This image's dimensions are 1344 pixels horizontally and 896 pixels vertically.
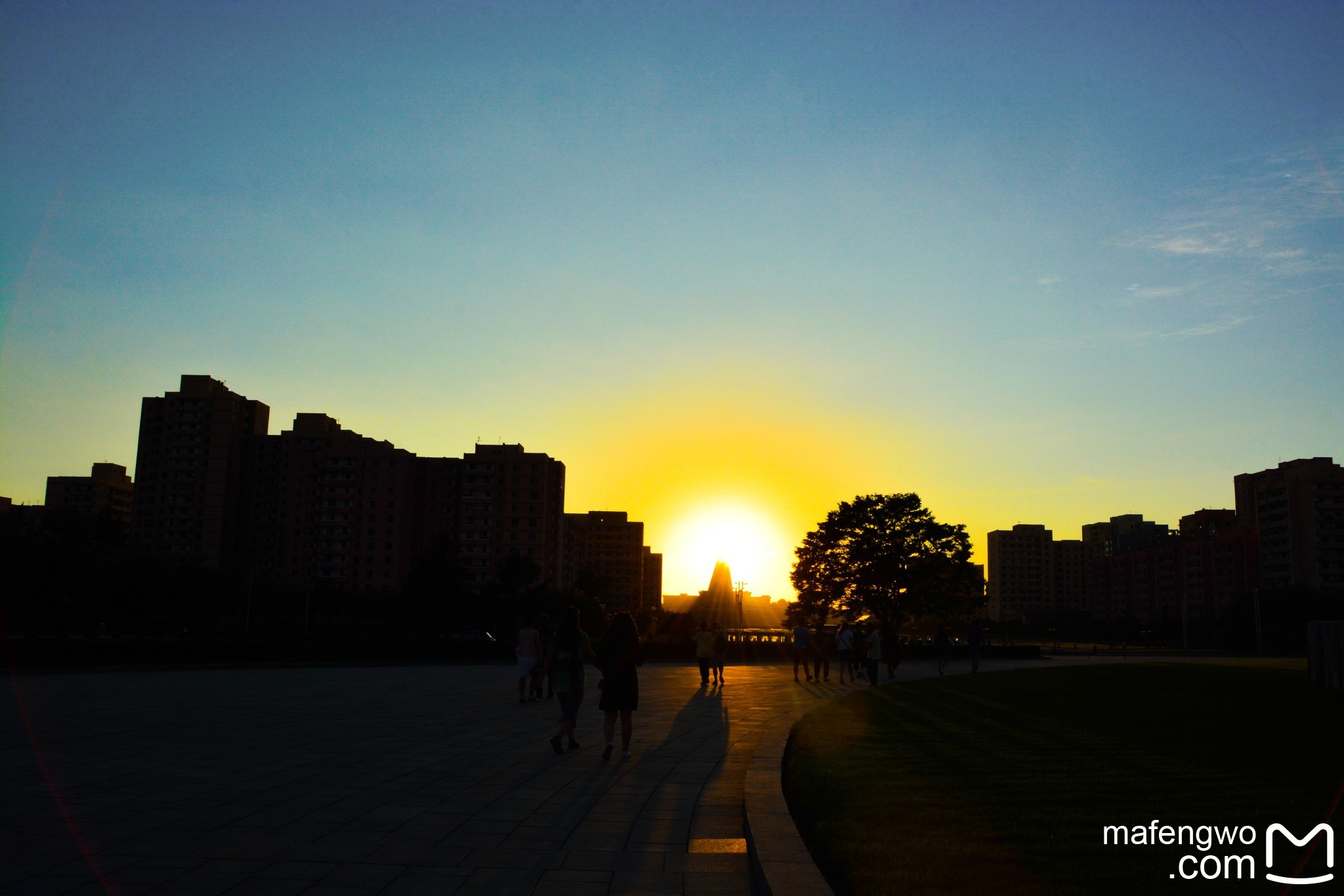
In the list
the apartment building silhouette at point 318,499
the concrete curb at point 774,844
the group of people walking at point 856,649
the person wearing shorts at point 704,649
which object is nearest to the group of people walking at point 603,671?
the concrete curb at point 774,844

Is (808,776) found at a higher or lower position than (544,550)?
lower

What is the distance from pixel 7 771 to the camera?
34.2 feet

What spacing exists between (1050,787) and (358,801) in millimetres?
6293

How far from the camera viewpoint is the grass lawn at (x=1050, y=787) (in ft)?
19.1

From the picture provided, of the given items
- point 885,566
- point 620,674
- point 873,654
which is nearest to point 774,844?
point 620,674

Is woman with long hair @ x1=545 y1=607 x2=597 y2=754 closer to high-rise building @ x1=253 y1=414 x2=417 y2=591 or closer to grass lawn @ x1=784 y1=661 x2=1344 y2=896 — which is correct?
grass lawn @ x1=784 y1=661 x2=1344 y2=896

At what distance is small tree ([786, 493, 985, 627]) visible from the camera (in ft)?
217

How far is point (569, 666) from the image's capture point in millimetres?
13055

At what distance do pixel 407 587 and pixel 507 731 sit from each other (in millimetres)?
68545

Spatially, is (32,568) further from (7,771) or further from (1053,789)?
(1053,789)

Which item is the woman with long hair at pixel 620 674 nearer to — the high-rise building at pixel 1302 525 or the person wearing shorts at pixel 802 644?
the person wearing shorts at pixel 802 644

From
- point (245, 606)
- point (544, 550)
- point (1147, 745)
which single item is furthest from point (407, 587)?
point (1147, 745)

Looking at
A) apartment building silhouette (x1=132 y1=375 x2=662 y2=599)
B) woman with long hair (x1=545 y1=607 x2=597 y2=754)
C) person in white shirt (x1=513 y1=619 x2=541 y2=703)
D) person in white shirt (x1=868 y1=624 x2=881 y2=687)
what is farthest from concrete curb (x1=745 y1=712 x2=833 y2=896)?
apartment building silhouette (x1=132 y1=375 x2=662 y2=599)

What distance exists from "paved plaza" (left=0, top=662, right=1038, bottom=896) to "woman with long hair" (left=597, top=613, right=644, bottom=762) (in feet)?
1.58
